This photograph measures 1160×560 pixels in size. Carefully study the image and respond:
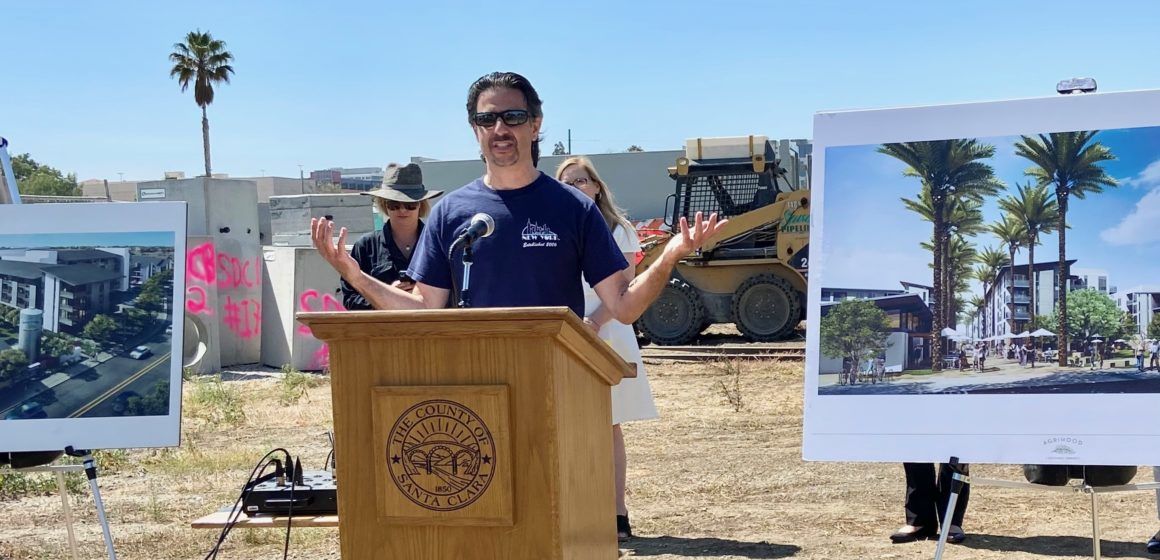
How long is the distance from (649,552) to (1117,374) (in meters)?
2.53

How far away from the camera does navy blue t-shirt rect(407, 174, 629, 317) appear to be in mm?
3566

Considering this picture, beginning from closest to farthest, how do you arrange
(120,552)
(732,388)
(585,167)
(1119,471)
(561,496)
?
1. (561,496)
2. (1119,471)
3. (585,167)
4. (120,552)
5. (732,388)

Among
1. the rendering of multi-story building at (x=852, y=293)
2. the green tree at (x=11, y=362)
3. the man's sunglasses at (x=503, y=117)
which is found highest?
the man's sunglasses at (x=503, y=117)

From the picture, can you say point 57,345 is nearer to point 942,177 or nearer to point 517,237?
point 517,237

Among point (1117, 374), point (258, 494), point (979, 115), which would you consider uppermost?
point (979, 115)

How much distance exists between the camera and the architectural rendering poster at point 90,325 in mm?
4754

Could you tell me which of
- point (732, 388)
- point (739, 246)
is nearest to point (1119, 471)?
point (732, 388)

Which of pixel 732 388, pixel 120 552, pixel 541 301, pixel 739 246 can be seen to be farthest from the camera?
pixel 739 246

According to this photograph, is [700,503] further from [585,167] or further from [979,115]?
[979,115]

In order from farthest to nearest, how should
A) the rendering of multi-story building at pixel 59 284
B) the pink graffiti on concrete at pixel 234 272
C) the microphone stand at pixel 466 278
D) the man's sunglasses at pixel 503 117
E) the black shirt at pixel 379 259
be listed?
the pink graffiti on concrete at pixel 234 272 → the black shirt at pixel 379 259 → the rendering of multi-story building at pixel 59 284 → the man's sunglasses at pixel 503 117 → the microphone stand at pixel 466 278

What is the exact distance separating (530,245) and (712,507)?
11.7 ft

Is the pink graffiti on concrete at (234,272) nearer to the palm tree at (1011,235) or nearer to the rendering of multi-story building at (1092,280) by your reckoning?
the palm tree at (1011,235)

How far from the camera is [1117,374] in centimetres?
386

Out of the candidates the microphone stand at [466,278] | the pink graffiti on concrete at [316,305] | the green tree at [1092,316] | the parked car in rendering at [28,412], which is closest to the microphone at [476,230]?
the microphone stand at [466,278]
